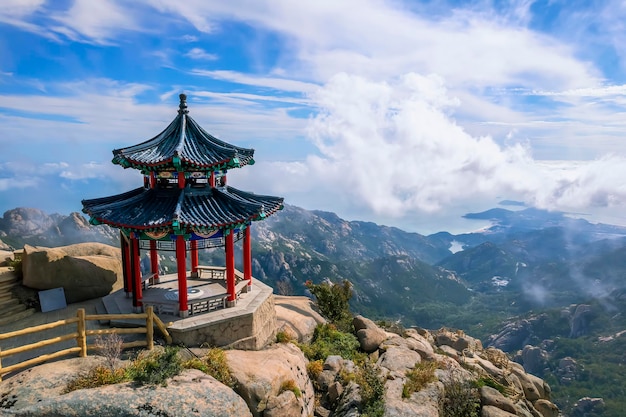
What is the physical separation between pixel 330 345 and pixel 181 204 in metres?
12.9

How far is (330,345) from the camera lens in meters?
27.1

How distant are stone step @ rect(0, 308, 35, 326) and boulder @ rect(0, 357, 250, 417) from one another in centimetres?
946

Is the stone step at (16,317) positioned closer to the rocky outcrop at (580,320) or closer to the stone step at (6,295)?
the stone step at (6,295)

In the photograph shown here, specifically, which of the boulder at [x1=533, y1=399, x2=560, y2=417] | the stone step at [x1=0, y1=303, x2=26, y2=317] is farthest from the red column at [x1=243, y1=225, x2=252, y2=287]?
the boulder at [x1=533, y1=399, x2=560, y2=417]

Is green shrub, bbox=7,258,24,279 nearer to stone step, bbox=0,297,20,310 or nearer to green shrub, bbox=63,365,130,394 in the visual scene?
stone step, bbox=0,297,20,310

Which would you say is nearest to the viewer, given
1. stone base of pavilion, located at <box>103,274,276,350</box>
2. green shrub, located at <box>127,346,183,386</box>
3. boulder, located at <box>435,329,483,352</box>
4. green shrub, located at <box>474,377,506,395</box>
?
green shrub, located at <box>127,346,183,386</box>

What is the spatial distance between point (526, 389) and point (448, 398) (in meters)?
11.8

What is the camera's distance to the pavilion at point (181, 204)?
2161cm

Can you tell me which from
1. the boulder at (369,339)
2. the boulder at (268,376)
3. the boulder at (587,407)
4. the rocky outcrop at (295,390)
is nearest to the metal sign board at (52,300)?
the rocky outcrop at (295,390)

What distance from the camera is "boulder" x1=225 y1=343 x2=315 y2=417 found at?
1875 cm

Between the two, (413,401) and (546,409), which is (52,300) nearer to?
(413,401)

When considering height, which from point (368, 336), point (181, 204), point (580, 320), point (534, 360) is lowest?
point (580, 320)

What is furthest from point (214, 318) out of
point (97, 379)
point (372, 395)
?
point (372, 395)

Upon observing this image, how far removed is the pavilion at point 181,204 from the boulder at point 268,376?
369 cm
